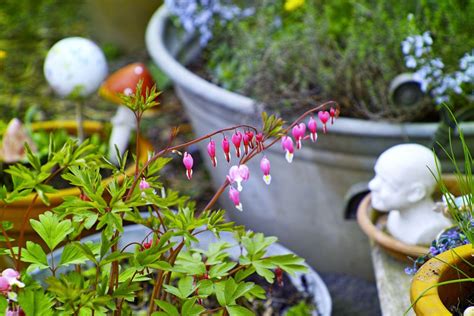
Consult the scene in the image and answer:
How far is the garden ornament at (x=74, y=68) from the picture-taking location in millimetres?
2240

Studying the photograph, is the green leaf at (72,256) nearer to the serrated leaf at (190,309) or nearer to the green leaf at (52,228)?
the green leaf at (52,228)

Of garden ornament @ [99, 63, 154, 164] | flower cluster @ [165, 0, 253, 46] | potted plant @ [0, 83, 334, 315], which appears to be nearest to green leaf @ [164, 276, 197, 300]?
potted plant @ [0, 83, 334, 315]

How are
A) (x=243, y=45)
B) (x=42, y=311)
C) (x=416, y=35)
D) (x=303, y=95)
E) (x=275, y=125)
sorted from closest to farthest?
(x=42, y=311), (x=275, y=125), (x=416, y=35), (x=303, y=95), (x=243, y=45)

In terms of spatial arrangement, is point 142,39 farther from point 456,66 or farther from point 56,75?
point 456,66

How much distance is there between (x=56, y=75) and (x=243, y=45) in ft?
1.98

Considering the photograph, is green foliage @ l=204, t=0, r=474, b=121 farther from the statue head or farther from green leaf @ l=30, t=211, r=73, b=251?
green leaf @ l=30, t=211, r=73, b=251

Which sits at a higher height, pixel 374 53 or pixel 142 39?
pixel 374 53

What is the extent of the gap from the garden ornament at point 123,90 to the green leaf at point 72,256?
107cm

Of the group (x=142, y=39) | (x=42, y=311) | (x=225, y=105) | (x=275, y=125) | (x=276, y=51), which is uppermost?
(x=275, y=125)

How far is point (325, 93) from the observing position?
217 centimetres

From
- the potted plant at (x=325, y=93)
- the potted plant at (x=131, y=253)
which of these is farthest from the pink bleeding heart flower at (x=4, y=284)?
the potted plant at (x=325, y=93)

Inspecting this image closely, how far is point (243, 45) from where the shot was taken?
2.51 metres

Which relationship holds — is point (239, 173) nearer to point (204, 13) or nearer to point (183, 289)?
point (183, 289)

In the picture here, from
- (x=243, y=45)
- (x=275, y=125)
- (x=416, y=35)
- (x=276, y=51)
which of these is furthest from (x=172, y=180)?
(x=275, y=125)
